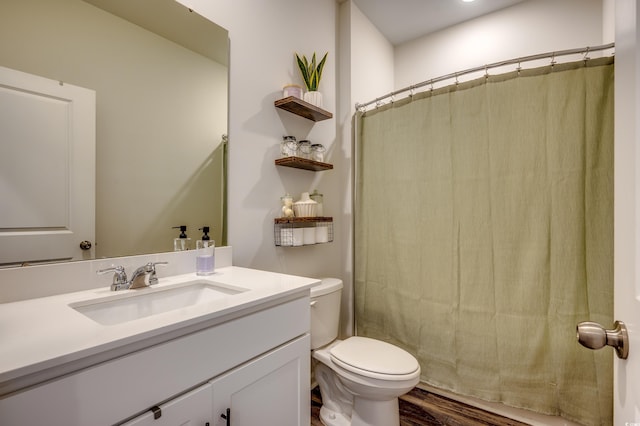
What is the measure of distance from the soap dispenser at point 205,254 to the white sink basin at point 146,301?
82 mm

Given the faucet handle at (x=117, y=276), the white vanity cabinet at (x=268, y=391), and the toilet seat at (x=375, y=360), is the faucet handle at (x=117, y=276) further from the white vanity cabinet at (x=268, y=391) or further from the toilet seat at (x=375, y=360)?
the toilet seat at (x=375, y=360)

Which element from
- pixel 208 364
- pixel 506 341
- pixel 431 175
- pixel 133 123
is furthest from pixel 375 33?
pixel 208 364

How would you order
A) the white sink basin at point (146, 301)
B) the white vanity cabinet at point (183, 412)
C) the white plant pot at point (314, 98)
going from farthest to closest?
the white plant pot at point (314, 98) < the white sink basin at point (146, 301) < the white vanity cabinet at point (183, 412)

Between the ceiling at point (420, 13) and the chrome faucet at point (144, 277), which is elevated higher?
Answer: the ceiling at point (420, 13)

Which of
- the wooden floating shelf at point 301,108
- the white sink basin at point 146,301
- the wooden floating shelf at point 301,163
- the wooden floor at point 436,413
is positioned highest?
the wooden floating shelf at point 301,108

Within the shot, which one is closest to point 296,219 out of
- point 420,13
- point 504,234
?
point 504,234

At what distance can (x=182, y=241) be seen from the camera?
126 centimetres

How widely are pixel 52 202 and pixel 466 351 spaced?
195 centimetres

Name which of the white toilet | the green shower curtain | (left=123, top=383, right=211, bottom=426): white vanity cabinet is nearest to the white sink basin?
(left=123, top=383, right=211, bottom=426): white vanity cabinet

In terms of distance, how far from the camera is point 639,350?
0.42 metres

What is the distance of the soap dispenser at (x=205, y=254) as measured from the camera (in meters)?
1.22

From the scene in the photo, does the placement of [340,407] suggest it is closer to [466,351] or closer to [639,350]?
[466,351]

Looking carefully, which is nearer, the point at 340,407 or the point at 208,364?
the point at 208,364

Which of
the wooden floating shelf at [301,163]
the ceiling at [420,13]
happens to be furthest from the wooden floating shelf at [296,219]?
the ceiling at [420,13]
